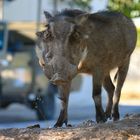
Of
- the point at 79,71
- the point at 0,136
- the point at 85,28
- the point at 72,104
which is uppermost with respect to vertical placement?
the point at 85,28

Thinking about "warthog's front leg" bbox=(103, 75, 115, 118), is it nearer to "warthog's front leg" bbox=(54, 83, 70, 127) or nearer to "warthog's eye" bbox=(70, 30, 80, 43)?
"warthog's front leg" bbox=(54, 83, 70, 127)

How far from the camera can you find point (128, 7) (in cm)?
930

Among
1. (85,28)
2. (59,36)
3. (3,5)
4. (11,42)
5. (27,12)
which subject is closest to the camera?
(59,36)

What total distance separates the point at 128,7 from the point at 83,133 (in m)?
2.72

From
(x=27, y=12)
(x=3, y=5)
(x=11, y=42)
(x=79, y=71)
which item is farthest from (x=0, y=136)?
(x=27, y=12)

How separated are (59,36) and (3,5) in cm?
1994

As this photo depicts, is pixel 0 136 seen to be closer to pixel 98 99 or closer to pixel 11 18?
pixel 98 99

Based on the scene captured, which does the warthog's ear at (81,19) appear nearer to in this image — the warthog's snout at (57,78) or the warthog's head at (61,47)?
the warthog's head at (61,47)

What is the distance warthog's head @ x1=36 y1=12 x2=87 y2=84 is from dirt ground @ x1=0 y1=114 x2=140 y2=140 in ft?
1.94

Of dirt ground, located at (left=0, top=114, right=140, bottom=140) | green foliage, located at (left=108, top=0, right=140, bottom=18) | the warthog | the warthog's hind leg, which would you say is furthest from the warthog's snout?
green foliage, located at (left=108, top=0, right=140, bottom=18)

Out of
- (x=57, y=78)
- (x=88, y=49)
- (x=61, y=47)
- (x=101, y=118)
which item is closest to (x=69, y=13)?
(x=88, y=49)

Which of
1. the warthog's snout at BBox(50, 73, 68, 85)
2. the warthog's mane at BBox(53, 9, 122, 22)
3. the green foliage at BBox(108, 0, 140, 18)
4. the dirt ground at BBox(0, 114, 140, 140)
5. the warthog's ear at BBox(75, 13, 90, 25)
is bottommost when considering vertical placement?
the dirt ground at BBox(0, 114, 140, 140)

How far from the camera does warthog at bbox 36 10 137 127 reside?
704cm

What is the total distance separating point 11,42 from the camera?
2295cm
